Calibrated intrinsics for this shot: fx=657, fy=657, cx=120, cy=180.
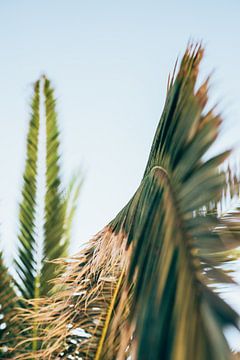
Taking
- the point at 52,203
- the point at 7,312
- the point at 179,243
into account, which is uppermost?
the point at 52,203

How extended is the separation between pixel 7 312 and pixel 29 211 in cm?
65

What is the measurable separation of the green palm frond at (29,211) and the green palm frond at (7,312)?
13 centimetres

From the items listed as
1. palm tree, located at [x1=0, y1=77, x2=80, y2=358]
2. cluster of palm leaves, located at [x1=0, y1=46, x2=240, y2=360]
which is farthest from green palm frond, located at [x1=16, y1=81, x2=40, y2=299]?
cluster of palm leaves, located at [x1=0, y1=46, x2=240, y2=360]

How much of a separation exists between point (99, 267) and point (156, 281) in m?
1.16

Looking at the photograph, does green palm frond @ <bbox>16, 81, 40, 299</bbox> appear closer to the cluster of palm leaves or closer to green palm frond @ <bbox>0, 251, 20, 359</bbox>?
green palm frond @ <bbox>0, 251, 20, 359</bbox>

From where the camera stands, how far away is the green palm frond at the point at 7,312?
3438mm

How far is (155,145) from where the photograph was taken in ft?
7.03

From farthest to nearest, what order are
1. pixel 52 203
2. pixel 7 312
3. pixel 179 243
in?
pixel 52 203, pixel 7 312, pixel 179 243

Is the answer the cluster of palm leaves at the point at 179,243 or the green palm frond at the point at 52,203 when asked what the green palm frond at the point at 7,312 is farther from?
the cluster of palm leaves at the point at 179,243

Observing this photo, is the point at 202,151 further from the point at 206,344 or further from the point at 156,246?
the point at 206,344

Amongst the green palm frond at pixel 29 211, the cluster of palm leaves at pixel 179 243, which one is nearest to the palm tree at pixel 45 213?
the green palm frond at pixel 29 211

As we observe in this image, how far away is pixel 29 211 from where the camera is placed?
3.94 m

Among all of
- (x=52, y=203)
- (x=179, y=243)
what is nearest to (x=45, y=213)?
(x=52, y=203)

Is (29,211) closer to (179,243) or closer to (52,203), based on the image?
(52,203)
